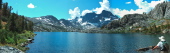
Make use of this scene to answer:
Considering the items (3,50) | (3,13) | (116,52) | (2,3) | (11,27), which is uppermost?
(2,3)

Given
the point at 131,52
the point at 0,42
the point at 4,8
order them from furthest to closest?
the point at 4,8, the point at 131,52, the point at 0,42

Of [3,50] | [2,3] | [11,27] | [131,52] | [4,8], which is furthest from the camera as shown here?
[2,3]

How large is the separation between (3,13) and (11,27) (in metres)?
60.2

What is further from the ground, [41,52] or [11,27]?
[11,27]

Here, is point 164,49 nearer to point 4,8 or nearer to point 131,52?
point 131,52

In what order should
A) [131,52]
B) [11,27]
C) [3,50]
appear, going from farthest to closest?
[11,27], [131,52], [3,50]

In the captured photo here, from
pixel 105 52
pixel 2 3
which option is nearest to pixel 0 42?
pixel 105 52

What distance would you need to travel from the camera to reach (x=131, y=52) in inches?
2170

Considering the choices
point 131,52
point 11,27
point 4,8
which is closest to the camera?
point 131,52

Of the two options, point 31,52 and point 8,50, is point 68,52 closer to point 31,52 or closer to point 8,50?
point 31,52

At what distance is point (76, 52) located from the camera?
58406mm

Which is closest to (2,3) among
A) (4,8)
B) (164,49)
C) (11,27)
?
(4,8)

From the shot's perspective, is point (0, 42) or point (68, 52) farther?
point (68, 52)

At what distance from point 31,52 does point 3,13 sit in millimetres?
109951
